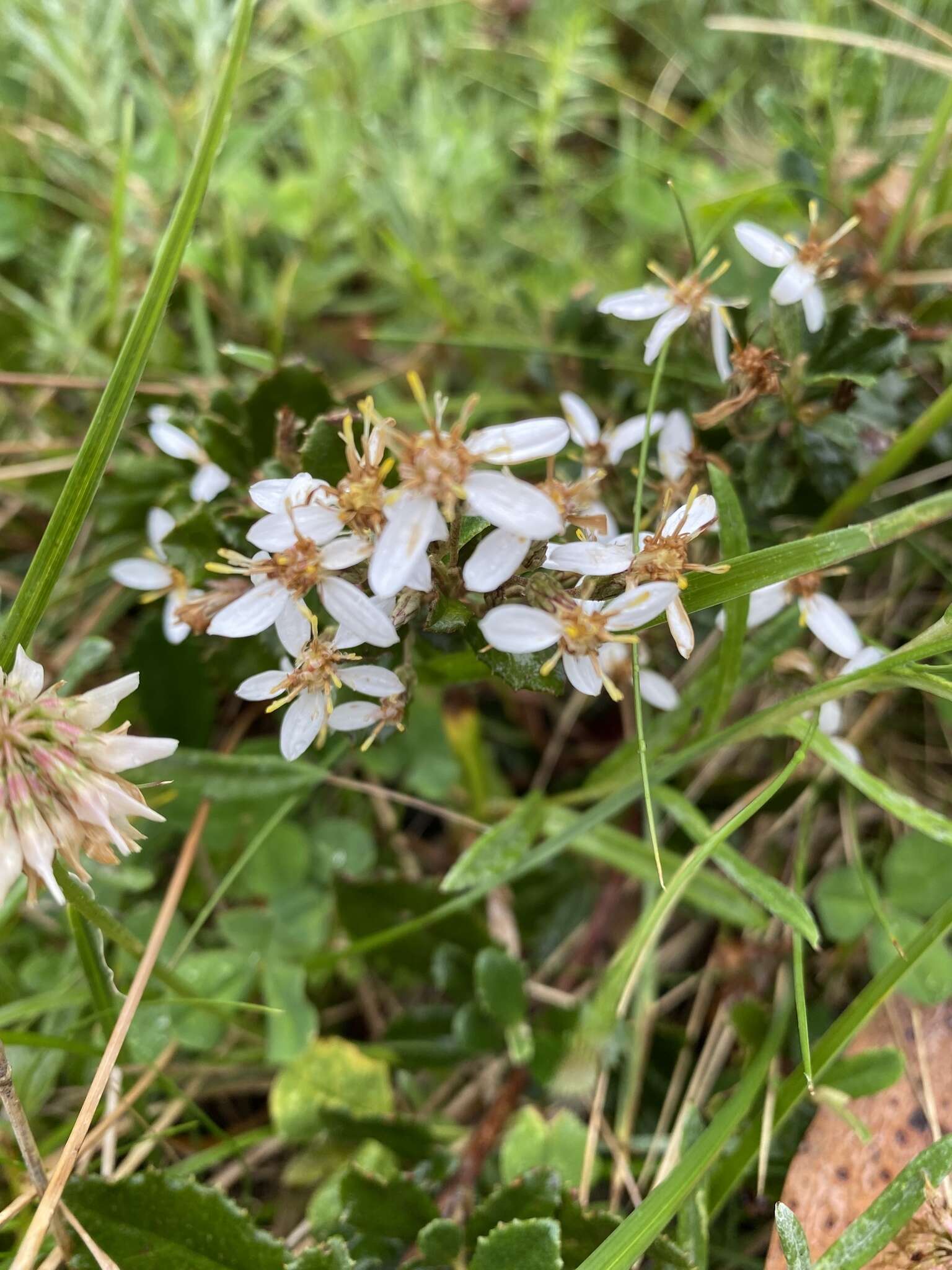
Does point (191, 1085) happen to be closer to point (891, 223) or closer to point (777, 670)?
point (777, 670)

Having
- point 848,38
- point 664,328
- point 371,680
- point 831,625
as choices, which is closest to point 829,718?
point 831,625

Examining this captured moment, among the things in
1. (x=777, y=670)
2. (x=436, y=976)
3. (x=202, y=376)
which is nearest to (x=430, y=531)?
(x=777, y=670)

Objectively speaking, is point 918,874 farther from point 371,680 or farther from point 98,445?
point 98,445

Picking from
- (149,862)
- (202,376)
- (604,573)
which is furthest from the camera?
(202,376)

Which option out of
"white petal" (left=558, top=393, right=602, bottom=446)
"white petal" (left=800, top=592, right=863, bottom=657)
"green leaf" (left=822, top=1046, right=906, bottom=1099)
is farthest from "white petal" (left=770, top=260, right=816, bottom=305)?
"green leaf" (left=822, top=1046, right=906, bottom=1099)

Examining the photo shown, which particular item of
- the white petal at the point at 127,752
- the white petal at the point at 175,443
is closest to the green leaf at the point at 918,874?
the white petal at the point at 127,752

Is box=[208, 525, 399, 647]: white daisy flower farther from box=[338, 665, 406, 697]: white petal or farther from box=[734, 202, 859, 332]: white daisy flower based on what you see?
box=[734, 202, 859, 332]: white daisy flower
